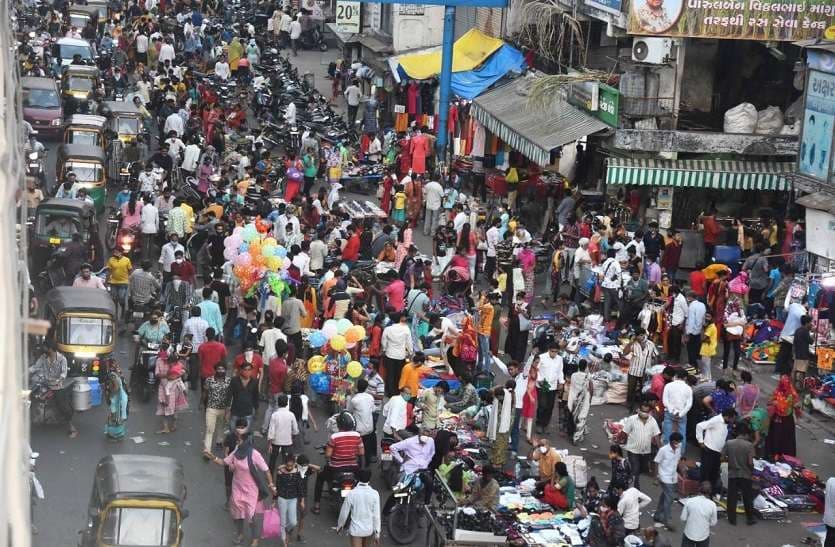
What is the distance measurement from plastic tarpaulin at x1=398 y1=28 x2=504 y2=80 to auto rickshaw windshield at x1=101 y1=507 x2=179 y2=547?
25068 millimetres

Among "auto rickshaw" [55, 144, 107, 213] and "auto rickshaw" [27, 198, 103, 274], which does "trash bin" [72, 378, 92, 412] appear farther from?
"auto rickshaw" [55, 144, 107, 213]

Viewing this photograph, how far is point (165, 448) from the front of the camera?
1780 centimetres

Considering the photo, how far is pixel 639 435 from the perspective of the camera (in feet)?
56.2

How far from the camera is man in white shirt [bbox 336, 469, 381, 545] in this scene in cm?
1459

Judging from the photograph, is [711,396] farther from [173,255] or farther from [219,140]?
[219,140]

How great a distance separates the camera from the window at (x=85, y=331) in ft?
63.1

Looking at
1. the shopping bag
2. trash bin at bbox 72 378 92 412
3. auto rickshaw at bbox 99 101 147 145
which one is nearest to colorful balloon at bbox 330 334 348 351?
trash bin at bbox 72 378 92 412

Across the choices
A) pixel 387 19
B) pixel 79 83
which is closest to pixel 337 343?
pixel 79 83

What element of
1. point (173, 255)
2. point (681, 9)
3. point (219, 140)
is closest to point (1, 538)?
point (173, 255)

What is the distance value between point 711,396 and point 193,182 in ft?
48.0

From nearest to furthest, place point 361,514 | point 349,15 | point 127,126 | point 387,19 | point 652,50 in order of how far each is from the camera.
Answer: point 361,514 < point 652,50 < point 127,126 < point 387,19 < point 349,15

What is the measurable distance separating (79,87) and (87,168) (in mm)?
9968

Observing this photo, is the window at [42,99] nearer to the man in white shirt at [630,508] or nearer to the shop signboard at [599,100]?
the shop signboard at [599,100]

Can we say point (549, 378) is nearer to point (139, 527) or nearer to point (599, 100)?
point (139, 527)
